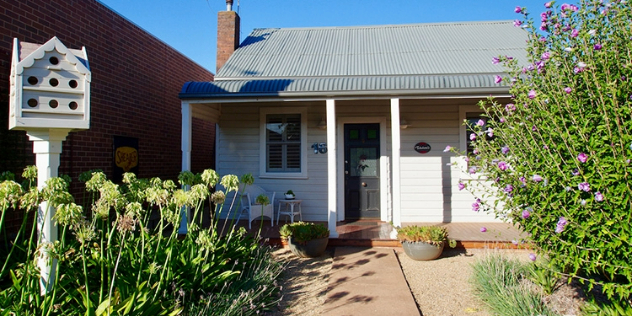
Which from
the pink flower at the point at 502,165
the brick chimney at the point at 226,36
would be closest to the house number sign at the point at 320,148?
the brick chimney at the point at 226,36

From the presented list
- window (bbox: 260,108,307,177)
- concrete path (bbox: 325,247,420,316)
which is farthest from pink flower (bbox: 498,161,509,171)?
window (bbox: 260,108,307,177)

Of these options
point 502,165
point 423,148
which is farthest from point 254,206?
point 502,165

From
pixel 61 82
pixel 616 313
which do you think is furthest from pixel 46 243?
pixel 616 313

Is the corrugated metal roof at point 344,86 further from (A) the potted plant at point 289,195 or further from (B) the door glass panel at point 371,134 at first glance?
(A) the potted plant at point 289,195

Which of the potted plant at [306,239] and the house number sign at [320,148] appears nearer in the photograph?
the potted plant at [306,239]

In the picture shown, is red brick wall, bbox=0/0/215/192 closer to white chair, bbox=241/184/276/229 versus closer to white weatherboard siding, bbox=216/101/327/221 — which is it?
white weatherboard siding, bbox=216/101/327/221

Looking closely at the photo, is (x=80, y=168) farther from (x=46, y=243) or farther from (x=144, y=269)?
(x=46, y=243)

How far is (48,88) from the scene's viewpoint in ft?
9.56

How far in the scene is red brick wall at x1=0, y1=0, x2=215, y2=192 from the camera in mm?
4633

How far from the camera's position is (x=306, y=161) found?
784 cm

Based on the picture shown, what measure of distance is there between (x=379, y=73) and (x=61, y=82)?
556 cm

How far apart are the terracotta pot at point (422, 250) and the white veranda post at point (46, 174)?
4.32 metres

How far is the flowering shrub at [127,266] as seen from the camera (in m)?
2.62

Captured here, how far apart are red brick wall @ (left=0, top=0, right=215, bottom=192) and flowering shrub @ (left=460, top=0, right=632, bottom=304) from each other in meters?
5.68
